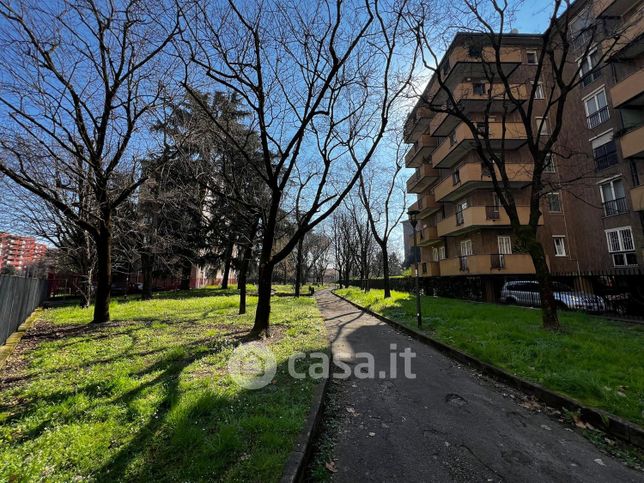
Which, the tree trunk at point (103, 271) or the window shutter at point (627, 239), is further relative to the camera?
the window shutter at point (627, 239)

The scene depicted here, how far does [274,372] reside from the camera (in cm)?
535

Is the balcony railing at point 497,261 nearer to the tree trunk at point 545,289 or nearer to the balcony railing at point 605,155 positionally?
the balcony railing at point 605,155

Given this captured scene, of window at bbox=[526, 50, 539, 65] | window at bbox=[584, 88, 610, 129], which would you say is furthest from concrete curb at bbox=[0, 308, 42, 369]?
window at bbox=[526, 50, 539, 65]

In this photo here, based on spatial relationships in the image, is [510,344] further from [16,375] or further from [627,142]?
[627,142]

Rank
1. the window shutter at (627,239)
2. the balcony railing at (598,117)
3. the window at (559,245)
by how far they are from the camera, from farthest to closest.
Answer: the window at (559,245) → the balcony railing at (598,117) → the window shutter at (627,239)

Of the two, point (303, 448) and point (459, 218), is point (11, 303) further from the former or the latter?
point (459, 218)

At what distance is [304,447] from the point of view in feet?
9.95

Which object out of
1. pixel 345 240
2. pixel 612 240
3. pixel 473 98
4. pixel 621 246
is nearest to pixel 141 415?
pixel 621 246

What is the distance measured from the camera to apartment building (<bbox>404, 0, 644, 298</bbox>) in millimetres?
15844

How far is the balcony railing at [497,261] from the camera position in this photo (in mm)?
19422

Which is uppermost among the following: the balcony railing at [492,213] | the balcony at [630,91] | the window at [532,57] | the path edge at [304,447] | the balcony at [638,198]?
the window at [532,57]

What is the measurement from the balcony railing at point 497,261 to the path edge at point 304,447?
61.4ft

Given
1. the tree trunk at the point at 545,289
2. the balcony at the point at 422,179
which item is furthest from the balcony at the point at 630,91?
the balcony at the point at 422,179

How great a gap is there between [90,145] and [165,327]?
6.10 meters
